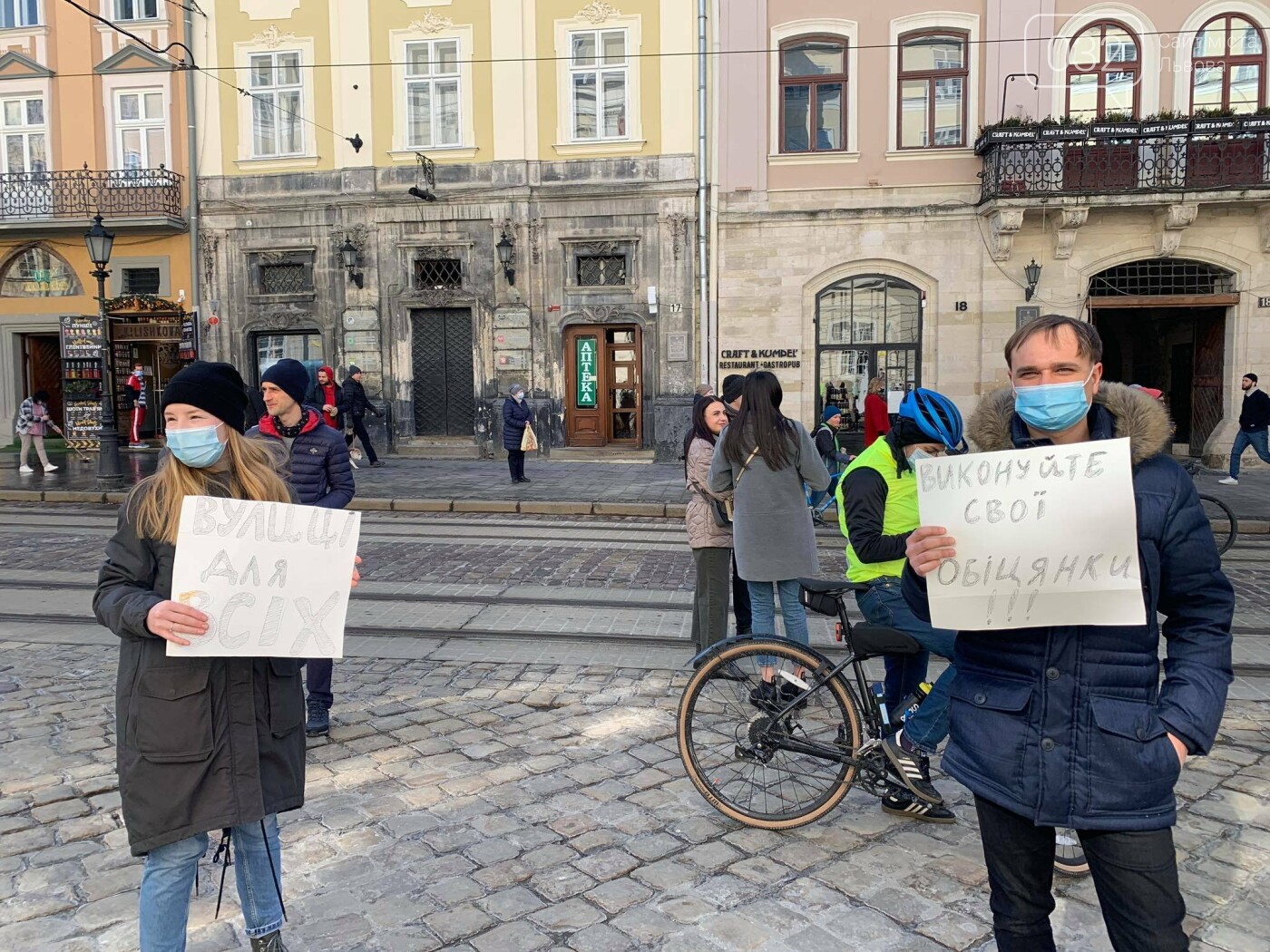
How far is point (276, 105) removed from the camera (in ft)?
69.6

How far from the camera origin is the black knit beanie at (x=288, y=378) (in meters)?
4.61

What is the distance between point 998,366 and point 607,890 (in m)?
17.3

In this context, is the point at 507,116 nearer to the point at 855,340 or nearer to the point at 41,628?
the point at 855,340

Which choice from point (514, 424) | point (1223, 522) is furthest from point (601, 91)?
point (1223, 522)

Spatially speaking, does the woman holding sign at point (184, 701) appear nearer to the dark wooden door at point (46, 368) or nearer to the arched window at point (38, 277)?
the arched window at point (38, 277)

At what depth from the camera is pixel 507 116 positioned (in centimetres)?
2022

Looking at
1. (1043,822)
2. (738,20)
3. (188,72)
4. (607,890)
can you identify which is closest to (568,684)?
(607,890)

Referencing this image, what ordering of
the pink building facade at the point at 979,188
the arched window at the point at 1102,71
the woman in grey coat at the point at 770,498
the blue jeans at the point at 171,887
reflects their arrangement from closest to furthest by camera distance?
the blue jeans at the point at 171,887 → the woman in grey coat at the point at 770,498 → the pink building facade at the point at 979,188 → the arched window at the point at 1102,71

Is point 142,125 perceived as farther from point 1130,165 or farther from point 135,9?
point 1130,165

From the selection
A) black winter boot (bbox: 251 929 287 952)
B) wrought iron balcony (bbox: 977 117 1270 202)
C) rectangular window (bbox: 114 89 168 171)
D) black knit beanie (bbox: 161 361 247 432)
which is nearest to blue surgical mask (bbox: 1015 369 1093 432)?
black knit beanie (bbox: 161 361 247 432)

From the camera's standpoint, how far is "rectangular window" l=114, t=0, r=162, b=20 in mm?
21672

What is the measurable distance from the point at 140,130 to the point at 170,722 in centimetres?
2360

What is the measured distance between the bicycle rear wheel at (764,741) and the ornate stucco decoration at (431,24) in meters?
20.0

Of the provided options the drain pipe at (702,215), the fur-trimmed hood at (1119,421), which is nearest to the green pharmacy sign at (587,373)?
the drain pipe at (702,215)
